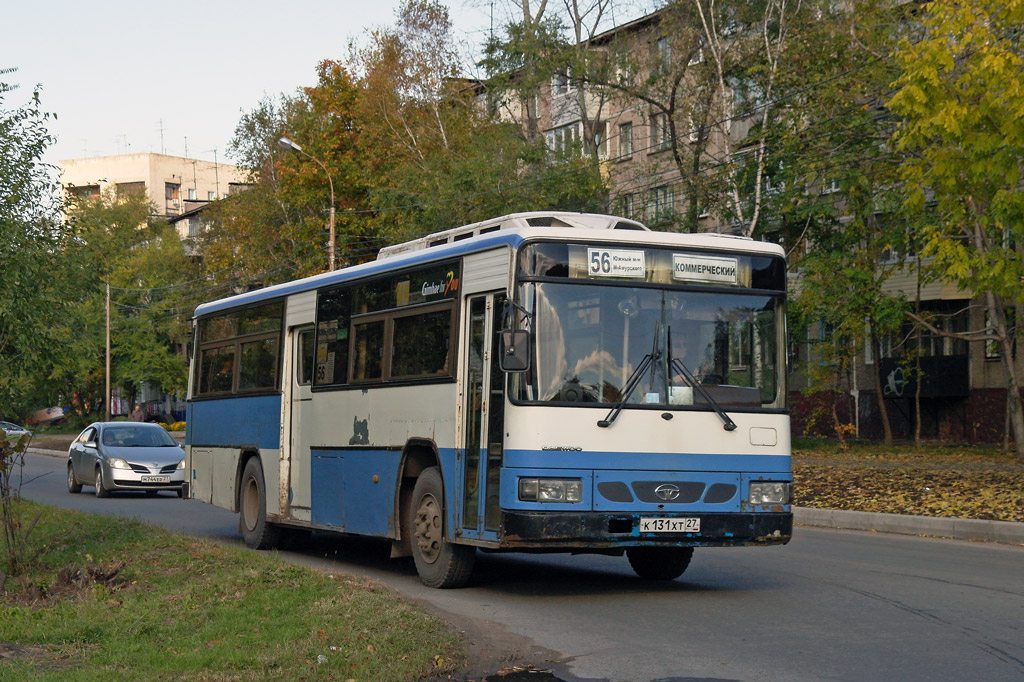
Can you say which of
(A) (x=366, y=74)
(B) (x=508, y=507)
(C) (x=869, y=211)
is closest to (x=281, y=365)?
(B) (x=508, y=507)

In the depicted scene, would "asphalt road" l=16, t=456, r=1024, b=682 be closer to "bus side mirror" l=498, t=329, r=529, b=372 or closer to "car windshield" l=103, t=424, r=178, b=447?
"bus side mirror" l=498, t=329, r=529, b=372

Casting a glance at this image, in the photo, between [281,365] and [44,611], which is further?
[281,365]

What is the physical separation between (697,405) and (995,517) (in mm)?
8658

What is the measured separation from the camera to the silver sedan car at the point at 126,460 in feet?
86.2

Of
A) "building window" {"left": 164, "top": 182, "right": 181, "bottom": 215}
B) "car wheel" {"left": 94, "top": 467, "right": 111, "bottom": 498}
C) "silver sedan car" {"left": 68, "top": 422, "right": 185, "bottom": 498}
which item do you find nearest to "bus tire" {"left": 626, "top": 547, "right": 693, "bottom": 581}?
"silver sedan car" {"left": 68, "top": 422, "right": 185, "bottom": 498}

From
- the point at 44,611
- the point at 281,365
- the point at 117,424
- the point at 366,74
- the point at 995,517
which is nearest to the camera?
the point at 44,611

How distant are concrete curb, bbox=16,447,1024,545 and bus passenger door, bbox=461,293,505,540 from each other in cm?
837

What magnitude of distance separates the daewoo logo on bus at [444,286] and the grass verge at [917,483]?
372 inches

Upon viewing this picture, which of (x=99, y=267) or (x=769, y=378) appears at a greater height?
(x=99, y=267)

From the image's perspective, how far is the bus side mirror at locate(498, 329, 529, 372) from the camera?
9.99 metres

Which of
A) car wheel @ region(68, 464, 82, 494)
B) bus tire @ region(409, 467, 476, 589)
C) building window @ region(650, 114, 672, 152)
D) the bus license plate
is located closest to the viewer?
the bus license plate

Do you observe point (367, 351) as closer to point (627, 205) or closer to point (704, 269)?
point (704, 269)

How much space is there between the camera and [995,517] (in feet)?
57.6

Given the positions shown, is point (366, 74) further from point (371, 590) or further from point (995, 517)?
point (371, 590)
